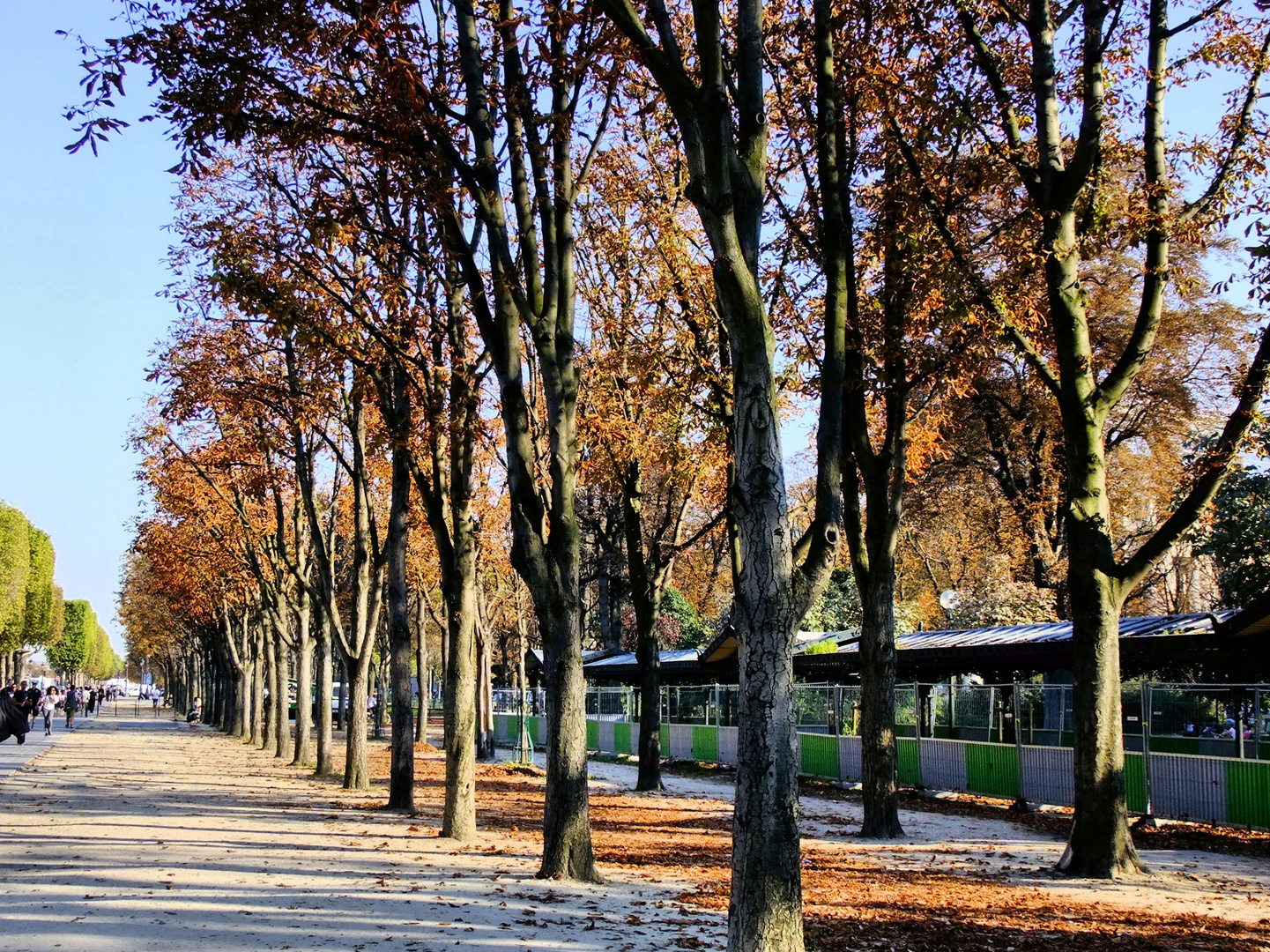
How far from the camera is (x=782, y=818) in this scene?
6828 millimetres

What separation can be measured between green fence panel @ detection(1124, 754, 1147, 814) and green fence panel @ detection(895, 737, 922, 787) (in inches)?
256

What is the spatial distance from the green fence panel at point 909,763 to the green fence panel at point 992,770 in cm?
184

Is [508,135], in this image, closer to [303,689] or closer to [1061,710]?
[1061,710]

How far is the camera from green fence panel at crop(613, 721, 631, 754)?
38.5 meters

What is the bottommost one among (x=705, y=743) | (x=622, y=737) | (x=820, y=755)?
(x=622, y=737)

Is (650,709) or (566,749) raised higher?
(566,749)

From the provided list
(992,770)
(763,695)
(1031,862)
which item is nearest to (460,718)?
(1031,862)

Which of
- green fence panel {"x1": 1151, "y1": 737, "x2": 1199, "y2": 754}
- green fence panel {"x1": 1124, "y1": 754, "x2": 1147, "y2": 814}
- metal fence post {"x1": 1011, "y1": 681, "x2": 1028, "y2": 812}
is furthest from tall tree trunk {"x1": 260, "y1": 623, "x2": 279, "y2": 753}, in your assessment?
green fence panel {"x1": 1151, "y1": 737, "x2": 1199, "y2": 754}

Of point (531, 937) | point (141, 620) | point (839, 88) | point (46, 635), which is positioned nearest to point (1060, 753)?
point (839, 88)

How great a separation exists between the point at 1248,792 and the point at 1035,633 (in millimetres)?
8939

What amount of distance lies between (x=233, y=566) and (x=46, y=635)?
67724 millimetres

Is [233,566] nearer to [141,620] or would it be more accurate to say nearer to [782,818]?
[782,818]

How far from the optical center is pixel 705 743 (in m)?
33.9

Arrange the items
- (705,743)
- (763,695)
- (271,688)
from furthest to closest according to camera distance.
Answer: (271,688) → (705,743) → (763,695)
